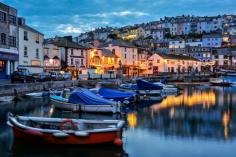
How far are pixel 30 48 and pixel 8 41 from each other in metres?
8.90

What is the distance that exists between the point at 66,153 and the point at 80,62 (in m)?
71.5

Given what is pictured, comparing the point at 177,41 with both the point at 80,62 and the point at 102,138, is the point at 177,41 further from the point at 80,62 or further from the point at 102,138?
the point at 102,138

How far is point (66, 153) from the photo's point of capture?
843 inches

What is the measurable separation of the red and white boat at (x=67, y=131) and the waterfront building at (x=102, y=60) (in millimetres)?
72354

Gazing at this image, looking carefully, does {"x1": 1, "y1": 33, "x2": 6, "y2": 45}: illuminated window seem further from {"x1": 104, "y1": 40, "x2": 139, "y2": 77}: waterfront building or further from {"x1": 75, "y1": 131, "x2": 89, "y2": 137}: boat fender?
{"x1": 104, "y1": 40, "x2": 139, "y2": 77}: waterfront building

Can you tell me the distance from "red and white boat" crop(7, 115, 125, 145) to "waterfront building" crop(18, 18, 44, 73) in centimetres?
4416

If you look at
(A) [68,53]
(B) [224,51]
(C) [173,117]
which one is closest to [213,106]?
(C) [173,117]

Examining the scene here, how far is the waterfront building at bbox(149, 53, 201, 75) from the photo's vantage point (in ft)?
407

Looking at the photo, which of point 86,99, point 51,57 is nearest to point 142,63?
point 51,57

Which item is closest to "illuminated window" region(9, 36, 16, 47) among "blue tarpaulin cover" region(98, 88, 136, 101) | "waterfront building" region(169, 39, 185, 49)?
"blue tarpaulin cover" region(98, 88, 136, 101)

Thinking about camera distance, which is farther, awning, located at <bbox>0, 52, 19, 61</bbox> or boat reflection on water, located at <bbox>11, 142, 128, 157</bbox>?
awning, located at <bbox>0, 52, 19, 61</bbox>

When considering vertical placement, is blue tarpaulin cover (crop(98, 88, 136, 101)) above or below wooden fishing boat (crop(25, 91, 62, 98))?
above

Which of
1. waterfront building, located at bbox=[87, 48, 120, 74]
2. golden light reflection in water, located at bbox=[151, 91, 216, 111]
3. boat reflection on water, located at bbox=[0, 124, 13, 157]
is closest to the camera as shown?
boat reflection on water, located at bbox=[0, 124, 13, 157]

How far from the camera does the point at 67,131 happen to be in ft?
73.3
